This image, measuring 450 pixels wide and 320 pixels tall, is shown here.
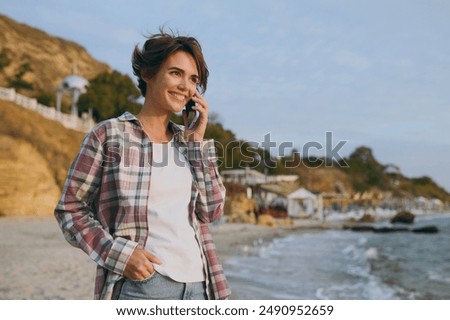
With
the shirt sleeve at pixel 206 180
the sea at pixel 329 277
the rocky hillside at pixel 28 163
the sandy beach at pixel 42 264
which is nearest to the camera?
the shirt sleeve at pixel 206 180

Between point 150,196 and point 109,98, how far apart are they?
17.5 m

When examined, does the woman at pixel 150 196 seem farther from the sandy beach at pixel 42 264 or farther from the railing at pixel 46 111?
the railing at pixel 46 111

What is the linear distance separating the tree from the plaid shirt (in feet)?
52.4

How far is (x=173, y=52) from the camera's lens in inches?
38.8

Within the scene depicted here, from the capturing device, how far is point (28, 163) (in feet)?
38.8

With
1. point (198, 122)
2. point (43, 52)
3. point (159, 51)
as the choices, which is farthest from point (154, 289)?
point (43, 52)

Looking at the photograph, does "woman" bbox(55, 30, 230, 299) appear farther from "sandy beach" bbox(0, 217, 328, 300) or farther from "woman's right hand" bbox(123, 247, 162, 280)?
"sandy beach" bbox(0, 217, 328, 300)

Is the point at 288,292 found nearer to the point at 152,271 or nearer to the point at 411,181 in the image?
the point at 152,271

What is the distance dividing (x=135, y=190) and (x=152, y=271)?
15 centimetres

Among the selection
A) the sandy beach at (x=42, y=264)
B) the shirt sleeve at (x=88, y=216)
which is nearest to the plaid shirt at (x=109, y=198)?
the shirt sleeve at (x=88, y=216)

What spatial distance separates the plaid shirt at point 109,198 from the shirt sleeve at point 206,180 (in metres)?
0.04

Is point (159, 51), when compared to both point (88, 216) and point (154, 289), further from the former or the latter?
point (154, 289)

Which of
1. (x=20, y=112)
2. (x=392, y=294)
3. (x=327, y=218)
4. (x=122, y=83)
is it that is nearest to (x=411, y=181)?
(x=327, y=218)

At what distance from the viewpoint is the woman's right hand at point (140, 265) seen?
89 centimetres
